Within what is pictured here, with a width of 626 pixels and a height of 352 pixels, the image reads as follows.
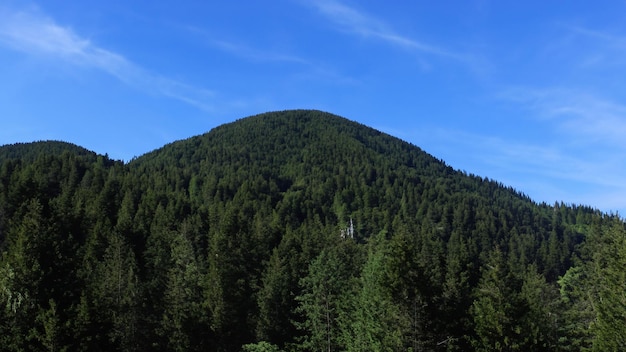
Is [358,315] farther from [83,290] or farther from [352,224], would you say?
[352,224]

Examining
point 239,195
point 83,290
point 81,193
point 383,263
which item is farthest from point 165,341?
point 239,195

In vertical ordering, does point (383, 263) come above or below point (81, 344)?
above

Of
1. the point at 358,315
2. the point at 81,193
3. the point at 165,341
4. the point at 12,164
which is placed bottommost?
the point at 165,341

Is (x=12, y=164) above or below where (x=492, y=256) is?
above

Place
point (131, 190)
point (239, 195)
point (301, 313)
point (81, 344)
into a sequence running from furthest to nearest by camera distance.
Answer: point (239, 195) → point (131, 190) → point (301, 313) → point (81, 344)

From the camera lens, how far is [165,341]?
162ft

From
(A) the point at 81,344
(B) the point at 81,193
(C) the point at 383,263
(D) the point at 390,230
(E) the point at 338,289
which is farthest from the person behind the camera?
(D) the point at 390,230

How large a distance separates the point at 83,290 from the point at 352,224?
410 ft

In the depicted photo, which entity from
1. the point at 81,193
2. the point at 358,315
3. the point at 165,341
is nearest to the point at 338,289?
the point at 358,315

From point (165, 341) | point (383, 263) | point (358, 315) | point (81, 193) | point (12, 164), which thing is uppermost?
point (12, 164)

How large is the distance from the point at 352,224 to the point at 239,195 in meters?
40.2

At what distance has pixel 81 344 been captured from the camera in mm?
35500

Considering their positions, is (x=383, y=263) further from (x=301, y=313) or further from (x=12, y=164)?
(x=12, y=164)

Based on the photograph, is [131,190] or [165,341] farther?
[131,190]
